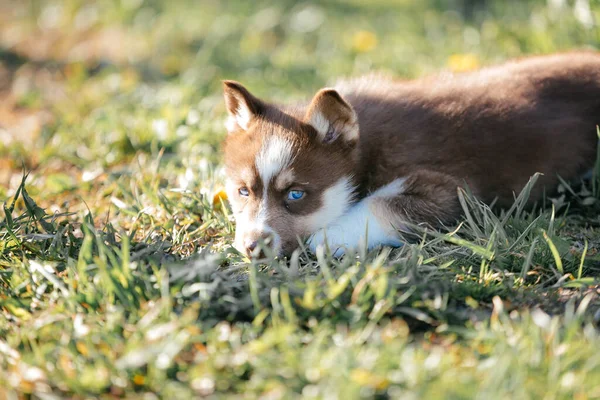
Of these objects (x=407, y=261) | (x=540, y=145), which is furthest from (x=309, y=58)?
(x=407, y=261)

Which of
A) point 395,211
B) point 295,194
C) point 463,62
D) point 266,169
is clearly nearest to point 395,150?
point 395,211

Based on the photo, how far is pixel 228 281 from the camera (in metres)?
3.21

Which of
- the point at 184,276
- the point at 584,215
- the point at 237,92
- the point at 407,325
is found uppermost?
the point at 237,92

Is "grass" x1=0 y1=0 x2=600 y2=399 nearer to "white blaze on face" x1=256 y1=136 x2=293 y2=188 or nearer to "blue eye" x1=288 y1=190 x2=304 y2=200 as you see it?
"blue eye" x1=288 y1=190 x2=304 y2=200

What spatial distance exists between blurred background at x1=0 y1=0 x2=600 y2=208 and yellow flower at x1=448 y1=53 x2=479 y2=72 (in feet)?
0.07

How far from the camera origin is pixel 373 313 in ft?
9.36

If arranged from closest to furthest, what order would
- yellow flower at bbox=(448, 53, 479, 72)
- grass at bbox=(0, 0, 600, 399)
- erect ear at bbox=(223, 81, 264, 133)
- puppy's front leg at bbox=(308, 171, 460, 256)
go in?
1. grass at bbox=(0, 0, 600, 399)
2. puppy's front leg at bbox=(308, 171, 460, 256)
3. erect ear at bbox=(223, 81, 264, 133)
4. yellow flower at bbox=(448, 53, 479, 72)

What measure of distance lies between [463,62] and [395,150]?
227cm

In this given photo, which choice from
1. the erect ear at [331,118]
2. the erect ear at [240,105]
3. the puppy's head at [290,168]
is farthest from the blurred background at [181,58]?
the erect ear at [331,118]

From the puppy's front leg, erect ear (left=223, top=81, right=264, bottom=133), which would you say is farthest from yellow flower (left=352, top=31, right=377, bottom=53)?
the puppy's front leg

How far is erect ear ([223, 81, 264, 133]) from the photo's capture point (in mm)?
3965

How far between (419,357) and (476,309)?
0.65 m

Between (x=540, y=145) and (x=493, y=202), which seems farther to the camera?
(x=540, y=145)

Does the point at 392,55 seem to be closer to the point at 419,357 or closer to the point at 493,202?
the point at 493,202
